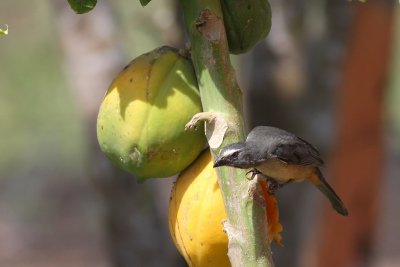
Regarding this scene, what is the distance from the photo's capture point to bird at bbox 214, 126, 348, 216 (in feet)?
5.12

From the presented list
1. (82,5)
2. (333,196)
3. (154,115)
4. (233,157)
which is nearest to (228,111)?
(233,157)

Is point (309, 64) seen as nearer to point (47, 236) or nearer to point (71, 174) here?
point (47, 236)

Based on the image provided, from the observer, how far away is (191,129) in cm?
173

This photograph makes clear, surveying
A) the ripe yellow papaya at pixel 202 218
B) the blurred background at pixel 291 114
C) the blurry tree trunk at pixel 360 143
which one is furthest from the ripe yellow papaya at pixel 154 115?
the blurry tree trunk at pixel 360 143

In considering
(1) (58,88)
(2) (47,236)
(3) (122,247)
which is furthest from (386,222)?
(3) (122,247)

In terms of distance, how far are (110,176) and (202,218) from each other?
259cm

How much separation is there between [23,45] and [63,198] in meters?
3.44

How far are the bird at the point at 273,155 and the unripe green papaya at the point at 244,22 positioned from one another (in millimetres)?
183

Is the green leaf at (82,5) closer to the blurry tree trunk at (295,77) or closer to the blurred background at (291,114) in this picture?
the blurred background at (291,114)

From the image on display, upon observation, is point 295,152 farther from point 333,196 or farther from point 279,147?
point 333,196

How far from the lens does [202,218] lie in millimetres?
1732

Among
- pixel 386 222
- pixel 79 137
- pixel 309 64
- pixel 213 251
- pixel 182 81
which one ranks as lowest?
pixel 386 222

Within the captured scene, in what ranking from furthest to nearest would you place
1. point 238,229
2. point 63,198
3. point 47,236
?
point 63,198
point 47,236
point 238,229

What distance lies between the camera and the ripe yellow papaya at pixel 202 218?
1730 millimetres
